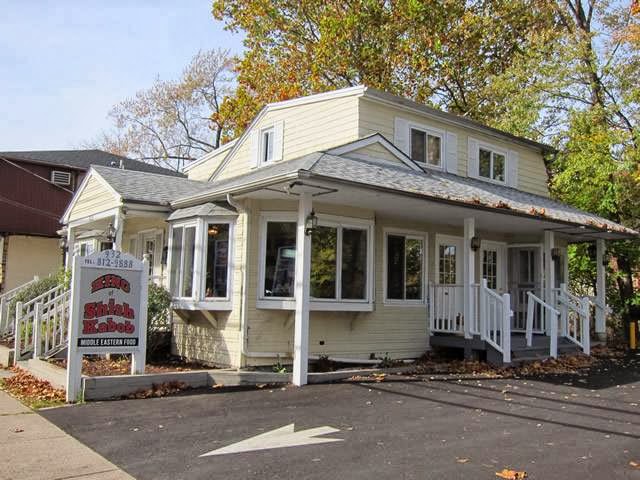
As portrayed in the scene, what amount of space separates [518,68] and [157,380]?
17.0m

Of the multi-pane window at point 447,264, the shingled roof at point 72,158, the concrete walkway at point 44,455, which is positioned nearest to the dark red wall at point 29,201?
the shingled roof at point 72,158

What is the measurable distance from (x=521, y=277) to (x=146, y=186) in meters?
9.72

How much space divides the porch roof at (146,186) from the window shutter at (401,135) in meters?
4.46

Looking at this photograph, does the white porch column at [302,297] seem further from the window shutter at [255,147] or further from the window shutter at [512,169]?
the window shutter at [512,169]

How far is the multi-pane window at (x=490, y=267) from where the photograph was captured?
48.7 ft

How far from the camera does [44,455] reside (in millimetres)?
5812

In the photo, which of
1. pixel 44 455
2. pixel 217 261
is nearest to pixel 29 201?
pixel 217 261

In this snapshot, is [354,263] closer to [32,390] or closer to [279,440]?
[279,440]

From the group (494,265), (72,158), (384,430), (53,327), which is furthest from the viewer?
(72,158)

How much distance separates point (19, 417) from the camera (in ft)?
24.4

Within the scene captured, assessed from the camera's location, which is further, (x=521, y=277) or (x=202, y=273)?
(x=521, y=277)

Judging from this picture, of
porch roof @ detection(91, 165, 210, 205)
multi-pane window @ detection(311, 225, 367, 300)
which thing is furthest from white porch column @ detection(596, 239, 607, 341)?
porch roof @ detection(91, 165, 210, 205)

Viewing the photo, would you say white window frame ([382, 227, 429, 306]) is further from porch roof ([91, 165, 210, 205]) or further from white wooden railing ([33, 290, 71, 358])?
white wooden railing ([33, 290, 71, 358])

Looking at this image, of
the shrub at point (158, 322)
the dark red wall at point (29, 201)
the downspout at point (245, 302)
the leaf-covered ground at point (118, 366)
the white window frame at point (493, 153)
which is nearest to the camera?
the leaf-covered ground at point (118, 366)
